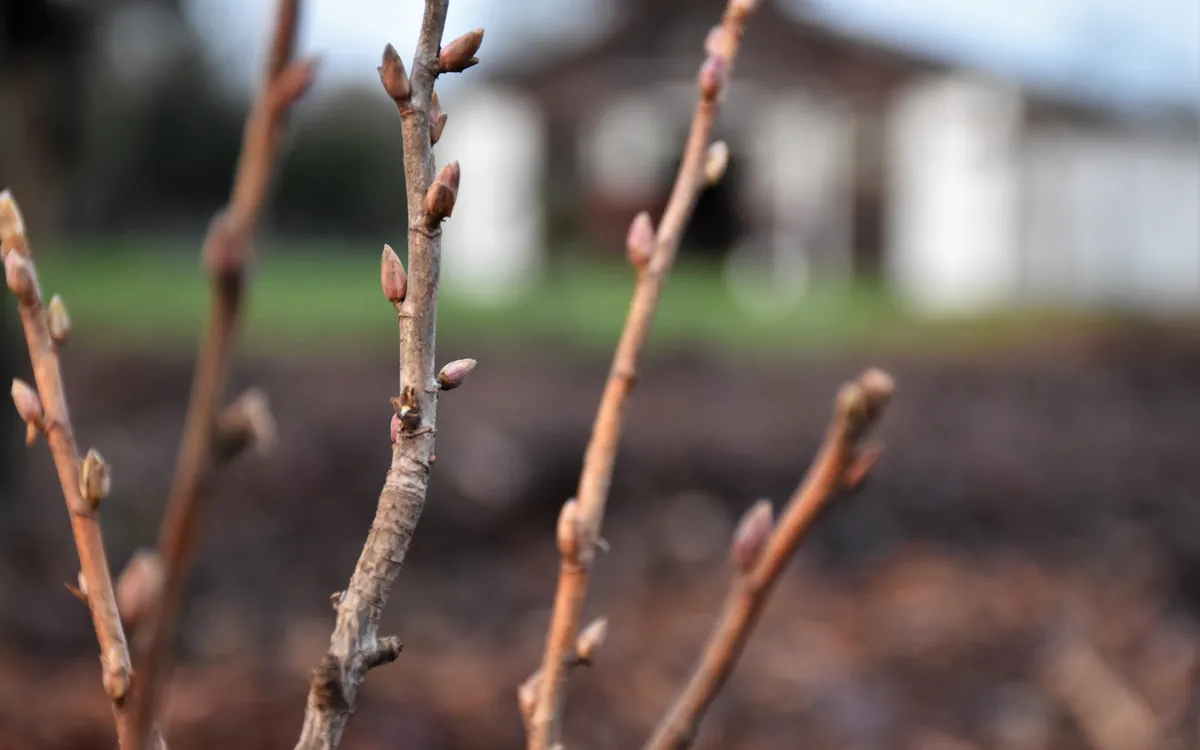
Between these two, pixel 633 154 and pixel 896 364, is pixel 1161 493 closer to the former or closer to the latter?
pixel 896 364

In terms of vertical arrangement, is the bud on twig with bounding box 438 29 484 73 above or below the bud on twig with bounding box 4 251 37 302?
above

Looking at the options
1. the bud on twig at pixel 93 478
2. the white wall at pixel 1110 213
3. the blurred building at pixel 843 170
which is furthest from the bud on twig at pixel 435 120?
the white wall at pixel 1110 213

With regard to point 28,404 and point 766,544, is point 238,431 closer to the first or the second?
point 28,404

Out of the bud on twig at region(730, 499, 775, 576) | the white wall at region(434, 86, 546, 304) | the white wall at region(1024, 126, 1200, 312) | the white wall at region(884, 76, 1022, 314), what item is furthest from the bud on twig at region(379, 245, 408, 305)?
the white wall at region(1024, 126, 1200, 312)

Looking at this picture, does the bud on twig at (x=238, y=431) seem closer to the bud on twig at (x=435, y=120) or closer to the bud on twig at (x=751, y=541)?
the bud on twig at (x=435, y=120)

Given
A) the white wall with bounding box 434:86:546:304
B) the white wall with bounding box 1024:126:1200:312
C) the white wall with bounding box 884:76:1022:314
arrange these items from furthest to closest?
the white wall with bounding box 434:86:546:304 → the white wall with bounding box 1024:126:1200:312 → the white wall with bounding box 884:76:1022:314

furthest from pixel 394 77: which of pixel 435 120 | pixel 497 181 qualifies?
pixel 497 181

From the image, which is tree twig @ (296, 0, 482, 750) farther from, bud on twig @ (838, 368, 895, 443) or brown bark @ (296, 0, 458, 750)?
bud on twig @ (838, 368, 895, 443)
